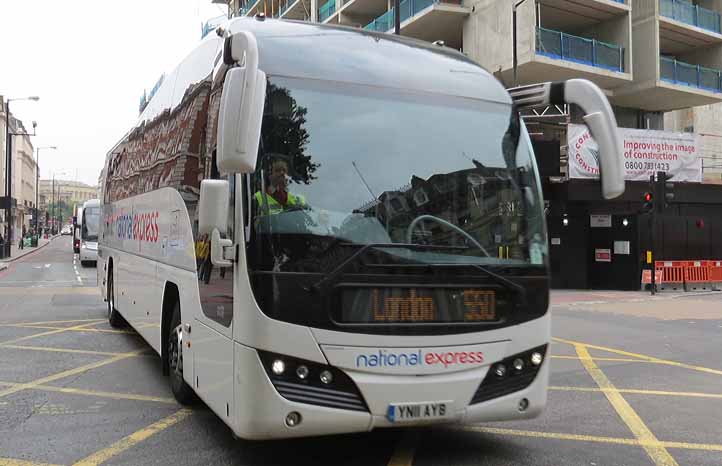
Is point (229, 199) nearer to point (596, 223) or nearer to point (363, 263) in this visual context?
point (363, 263)

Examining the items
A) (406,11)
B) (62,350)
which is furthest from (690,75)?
(62,350)

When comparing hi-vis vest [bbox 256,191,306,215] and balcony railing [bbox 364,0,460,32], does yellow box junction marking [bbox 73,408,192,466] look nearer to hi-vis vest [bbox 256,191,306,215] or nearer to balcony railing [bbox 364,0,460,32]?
hi-vis vest [bbox 256,191,306,215]

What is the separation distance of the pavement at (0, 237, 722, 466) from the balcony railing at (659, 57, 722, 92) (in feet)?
71.8

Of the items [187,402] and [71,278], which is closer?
[187,402]

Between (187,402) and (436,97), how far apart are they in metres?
3.69

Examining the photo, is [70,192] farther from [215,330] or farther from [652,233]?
[215,330]

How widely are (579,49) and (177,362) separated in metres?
24.3

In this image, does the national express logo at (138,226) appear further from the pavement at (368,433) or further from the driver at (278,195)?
the driver at (278,195)

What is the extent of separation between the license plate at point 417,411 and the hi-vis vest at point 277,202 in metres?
1.42

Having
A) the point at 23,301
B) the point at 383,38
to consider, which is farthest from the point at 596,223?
the point at 383,38

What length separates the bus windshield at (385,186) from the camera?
408cm

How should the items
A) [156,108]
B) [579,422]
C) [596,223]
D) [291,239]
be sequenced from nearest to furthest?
[291,239]
[579,422]
[156,108]
[596,223]

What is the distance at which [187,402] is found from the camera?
614 centimetres

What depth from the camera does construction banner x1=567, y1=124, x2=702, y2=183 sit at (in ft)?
73.8
